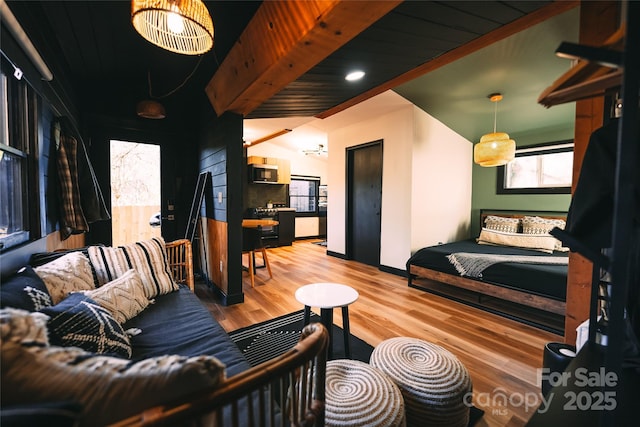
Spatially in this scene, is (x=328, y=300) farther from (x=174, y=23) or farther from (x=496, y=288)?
(x=496, y=288)

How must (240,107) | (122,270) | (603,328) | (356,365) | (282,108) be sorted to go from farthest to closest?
(282,108)
(240,107)
(122,270)
(356,365)
(603,328)

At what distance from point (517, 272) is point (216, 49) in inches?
152

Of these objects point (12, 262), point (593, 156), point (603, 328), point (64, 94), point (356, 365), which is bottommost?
point (356, 365)

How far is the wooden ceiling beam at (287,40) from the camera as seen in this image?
135 cm

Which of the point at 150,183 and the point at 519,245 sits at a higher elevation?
the point at 150,183

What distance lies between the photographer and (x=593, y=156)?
87 centimetres

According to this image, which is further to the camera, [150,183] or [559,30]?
[150,183]

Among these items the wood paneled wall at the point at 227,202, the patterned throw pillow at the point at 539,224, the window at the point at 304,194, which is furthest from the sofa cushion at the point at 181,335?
the window at the point at 304,194

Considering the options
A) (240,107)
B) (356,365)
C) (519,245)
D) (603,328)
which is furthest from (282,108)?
(519,245)

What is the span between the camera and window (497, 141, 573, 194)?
406cm

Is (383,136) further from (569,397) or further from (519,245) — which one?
(569,397)

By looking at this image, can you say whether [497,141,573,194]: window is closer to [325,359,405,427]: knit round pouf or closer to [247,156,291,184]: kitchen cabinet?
[325,359,405,427]: knit round pouf

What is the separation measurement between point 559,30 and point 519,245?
104 inches

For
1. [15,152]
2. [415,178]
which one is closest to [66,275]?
[15,152]
